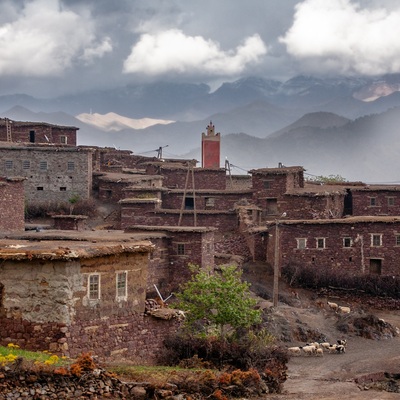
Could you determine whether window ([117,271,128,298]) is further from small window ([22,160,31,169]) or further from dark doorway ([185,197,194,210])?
dark doorway ([185,197,194,210])

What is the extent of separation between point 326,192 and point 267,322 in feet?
61.8

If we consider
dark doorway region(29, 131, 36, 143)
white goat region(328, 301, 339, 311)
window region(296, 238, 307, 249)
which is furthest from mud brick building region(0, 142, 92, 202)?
white goat region(328, 301, 339, 311)

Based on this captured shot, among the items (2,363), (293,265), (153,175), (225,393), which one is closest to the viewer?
(2,363)

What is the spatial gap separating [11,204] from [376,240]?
2133 centimetres

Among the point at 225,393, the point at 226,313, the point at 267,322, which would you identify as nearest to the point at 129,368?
the point at 225,393

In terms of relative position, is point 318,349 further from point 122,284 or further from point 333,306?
point 122,284

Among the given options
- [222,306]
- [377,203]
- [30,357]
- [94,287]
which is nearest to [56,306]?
[94,287]

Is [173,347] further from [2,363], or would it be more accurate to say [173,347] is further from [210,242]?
[210,242]

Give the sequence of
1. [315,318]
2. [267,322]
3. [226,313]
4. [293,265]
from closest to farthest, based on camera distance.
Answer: [226,313] < [267,322] < [315,318] < [293,265]

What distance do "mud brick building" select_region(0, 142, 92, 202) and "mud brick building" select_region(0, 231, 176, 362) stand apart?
3415 cm

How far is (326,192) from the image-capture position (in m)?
54.9

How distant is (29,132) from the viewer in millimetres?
63062

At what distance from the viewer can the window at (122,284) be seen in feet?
67.5

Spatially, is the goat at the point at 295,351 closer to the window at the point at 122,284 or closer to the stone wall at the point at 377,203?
the window at the point at 122,284
